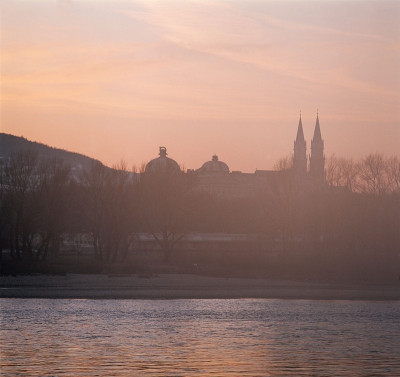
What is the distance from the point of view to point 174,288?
138ft

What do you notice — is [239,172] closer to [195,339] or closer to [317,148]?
[317,148]

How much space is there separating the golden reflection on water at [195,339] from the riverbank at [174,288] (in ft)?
11.7

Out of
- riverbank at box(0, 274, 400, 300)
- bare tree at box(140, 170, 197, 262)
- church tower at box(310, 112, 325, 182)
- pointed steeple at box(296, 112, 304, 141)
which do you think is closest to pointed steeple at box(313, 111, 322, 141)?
church tower at box(310, 112, 325, 182)

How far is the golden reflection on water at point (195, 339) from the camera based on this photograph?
20281 millimetres

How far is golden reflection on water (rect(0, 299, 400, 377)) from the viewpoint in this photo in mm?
20281

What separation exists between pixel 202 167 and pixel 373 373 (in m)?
174

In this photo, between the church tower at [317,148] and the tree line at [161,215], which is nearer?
the tree line at [161,215]

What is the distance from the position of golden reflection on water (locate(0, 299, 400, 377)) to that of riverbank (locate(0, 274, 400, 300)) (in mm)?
3580

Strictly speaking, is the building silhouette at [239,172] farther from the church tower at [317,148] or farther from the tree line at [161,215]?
the tree line at [161,215]

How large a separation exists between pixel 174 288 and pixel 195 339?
57.6 ft

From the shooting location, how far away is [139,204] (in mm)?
69000

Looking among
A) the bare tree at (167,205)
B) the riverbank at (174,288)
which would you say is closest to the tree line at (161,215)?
the bare tree at (167,205)

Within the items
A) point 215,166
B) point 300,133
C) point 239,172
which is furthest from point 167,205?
point 300,133

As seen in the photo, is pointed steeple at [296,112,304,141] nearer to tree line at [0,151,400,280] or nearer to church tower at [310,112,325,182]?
church tower at [310,112,325,182]
